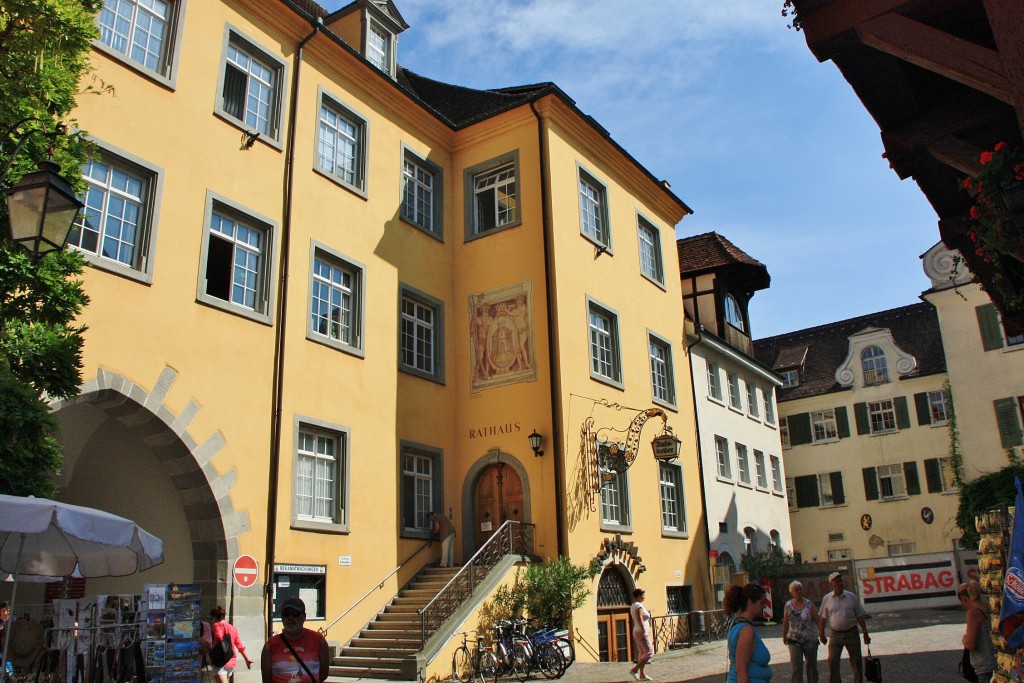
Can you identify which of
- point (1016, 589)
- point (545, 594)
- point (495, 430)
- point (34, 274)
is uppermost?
point (495, 430)

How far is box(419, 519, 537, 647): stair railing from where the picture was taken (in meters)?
14.9

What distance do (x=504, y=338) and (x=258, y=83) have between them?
7.23 meters

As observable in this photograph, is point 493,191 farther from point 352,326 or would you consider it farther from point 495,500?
point 495,500

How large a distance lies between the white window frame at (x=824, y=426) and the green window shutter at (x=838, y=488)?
67.6 inches

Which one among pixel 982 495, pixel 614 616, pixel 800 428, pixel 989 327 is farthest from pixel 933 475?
pixel 614 616

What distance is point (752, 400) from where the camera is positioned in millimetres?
32469

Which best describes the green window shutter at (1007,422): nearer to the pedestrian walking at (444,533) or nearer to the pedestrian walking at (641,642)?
the pedestrian walking at (641,642)

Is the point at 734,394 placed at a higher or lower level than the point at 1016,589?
higher

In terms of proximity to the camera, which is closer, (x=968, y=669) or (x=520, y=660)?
(x=968, y=669)

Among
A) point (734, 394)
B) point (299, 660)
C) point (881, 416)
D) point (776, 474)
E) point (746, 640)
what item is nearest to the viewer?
point (746, 640)

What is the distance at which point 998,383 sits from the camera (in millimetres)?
34250

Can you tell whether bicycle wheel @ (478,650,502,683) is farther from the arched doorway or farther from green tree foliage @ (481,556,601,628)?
the arched doorway

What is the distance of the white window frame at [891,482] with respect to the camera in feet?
127

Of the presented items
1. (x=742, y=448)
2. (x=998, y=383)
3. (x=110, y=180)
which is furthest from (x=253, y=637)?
(x=998, y=383)
